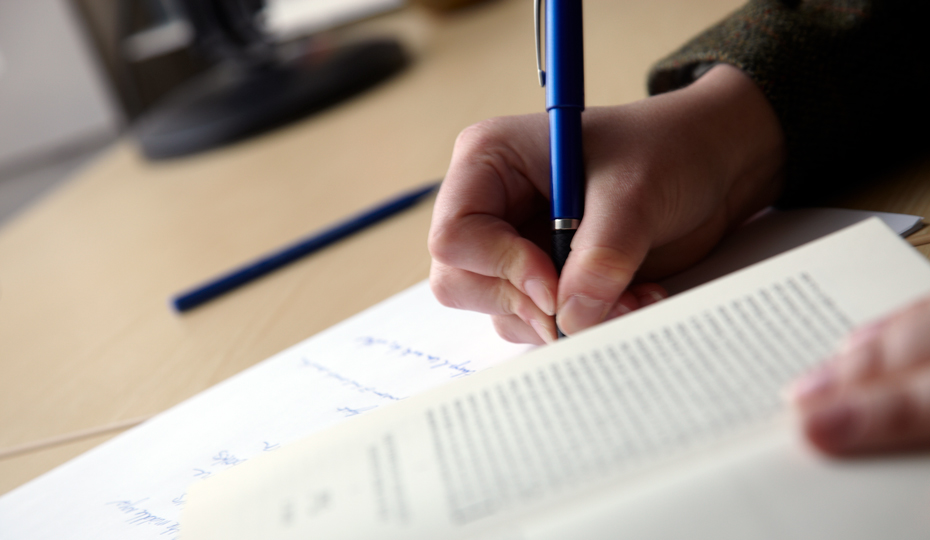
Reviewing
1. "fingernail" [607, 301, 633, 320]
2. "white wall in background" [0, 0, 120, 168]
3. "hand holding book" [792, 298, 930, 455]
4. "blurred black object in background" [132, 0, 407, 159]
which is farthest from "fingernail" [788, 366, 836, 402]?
"white wall in background" [0, 0, 120, 168]

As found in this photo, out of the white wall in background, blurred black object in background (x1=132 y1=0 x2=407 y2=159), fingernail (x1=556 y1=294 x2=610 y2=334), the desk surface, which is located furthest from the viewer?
the white wall in background

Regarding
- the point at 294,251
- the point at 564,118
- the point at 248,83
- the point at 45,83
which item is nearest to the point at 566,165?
the point at 564,118

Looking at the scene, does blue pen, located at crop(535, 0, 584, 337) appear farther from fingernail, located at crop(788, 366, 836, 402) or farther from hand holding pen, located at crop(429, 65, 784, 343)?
fingernail, located at crop(788, 366, 836, 402)

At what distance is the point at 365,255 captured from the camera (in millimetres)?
491

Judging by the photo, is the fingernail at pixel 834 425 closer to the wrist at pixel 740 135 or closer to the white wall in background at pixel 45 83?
the wrist at pixel 740 135

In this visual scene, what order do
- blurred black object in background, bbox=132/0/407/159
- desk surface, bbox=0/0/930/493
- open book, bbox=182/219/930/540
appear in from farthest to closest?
blurred black object in background, bbox=132/0/407/159 < desk surface, bbox=0/0/930/493 < open book, bbox=182/219/930/540

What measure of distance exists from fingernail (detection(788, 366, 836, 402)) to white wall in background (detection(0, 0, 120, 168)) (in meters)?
1.18

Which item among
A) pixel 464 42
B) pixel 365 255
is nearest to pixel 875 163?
pixel 365 255

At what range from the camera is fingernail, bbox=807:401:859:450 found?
0.60 feet

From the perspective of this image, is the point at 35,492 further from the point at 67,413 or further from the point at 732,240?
the point at 732,240

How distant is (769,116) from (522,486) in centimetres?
25

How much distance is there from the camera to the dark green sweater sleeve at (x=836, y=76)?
0.36 m

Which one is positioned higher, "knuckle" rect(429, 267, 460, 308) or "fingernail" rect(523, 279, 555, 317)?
"fingernail" rect(523, 279, 555, 317)

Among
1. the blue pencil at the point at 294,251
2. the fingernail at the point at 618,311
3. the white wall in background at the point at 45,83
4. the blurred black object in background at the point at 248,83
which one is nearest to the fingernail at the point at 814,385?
the fingernail at the point at 618,311
